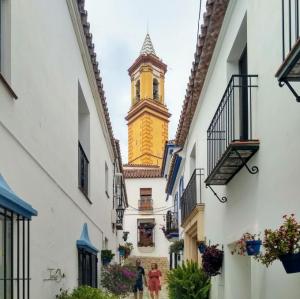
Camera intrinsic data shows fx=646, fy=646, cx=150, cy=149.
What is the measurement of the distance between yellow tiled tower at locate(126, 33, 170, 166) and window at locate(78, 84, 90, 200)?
125 feet

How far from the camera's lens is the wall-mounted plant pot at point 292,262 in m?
4.59

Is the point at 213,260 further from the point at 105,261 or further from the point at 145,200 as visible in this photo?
the point at 145,200

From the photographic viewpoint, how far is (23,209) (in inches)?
218

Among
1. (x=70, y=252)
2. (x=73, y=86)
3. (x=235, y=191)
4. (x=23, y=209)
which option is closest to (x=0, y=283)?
(x=23, y=209)

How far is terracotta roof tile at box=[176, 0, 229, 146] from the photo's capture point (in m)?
8.70

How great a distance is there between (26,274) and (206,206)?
19.9ft

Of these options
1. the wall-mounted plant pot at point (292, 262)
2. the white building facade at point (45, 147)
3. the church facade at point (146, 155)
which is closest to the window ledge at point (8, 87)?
the white building facade at point (45, 147)

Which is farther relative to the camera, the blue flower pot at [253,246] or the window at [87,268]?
the window at [87,268]

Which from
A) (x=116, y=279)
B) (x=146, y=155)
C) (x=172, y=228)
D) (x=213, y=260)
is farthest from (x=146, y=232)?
(x=213, y=260)

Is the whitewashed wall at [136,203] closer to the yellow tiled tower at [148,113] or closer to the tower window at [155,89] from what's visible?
the yellow tiled tower at [148,113]

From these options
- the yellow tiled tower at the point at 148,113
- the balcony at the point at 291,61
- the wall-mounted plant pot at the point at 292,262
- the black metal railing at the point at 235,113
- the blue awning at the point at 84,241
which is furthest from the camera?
the yellow tiled tower at the point at 148,113

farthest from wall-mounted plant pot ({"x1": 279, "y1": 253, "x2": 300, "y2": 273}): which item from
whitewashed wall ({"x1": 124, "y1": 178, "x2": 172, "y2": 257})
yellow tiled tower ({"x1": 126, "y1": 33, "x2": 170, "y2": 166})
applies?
yellow tiled tower ({"x1": 126, "y1": 33, "x2": 170, "y2": 166})

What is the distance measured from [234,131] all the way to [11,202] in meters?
3.35

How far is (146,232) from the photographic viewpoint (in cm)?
4438
